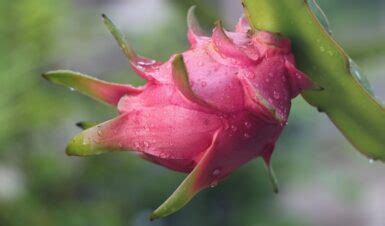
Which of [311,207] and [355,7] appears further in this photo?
[355,7]

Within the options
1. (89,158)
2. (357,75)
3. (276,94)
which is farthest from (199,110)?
(89,158)

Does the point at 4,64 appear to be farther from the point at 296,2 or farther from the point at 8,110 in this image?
the point at 296,2

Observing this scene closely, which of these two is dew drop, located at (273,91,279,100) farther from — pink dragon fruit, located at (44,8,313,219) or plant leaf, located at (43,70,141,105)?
plant leaf, located at (43,70,141,105)

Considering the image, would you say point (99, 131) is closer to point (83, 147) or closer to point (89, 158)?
point (83, 147)

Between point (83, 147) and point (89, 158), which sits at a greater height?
point (83, 147)

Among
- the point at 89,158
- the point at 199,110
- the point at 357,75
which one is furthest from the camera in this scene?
the point at 89,158

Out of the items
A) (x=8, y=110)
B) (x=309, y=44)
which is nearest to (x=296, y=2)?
(x=309, y=44)
